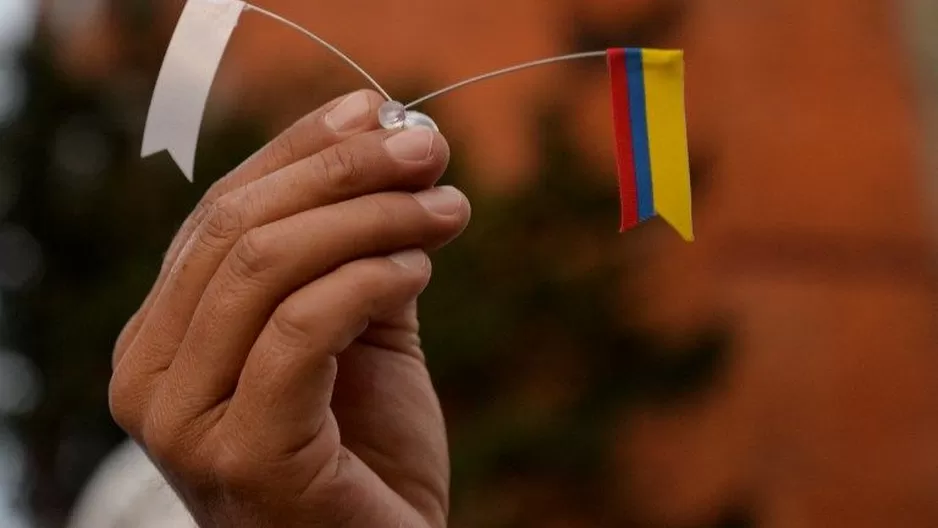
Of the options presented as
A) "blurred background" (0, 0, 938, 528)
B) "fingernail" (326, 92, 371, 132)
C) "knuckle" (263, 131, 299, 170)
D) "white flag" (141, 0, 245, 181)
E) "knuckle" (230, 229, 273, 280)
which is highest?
"white flag" (141, 0, 245, 181)

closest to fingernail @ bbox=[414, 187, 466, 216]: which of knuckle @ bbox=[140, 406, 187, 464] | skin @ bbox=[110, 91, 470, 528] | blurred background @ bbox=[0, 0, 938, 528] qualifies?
skin @ bbox=[110, 91, 470, 528]

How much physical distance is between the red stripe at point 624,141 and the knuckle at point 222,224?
0.76 feet

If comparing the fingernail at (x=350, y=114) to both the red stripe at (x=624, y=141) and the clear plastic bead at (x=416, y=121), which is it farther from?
the red stripe at (x=624, y=141)

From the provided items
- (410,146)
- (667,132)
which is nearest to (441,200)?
(410,146)

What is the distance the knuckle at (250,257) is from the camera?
1.74 feet

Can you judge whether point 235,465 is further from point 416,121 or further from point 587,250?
point 587,250

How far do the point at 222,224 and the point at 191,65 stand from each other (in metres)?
0.11

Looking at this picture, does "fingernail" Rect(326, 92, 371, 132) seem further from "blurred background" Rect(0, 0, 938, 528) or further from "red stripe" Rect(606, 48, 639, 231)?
"blurred background" Rect(0, 0, 938, 528)

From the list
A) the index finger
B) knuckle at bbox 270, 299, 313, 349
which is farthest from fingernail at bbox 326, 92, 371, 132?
knuckle at bbox 270, 299, 313, 349

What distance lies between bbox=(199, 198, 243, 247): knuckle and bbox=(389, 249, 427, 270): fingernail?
0.10 m

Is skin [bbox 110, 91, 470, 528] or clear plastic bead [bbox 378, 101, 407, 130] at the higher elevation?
clear plastic bead [bbox 378, 101, 407, 130]

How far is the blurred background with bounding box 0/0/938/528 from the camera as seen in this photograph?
121 centimetres

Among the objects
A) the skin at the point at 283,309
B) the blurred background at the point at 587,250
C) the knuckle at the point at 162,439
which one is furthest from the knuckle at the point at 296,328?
the blurred background at the point at 587,250

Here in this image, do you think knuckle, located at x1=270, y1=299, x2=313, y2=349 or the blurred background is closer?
knuckle, located at x1=270, y1=299, x2=313, y2=349
